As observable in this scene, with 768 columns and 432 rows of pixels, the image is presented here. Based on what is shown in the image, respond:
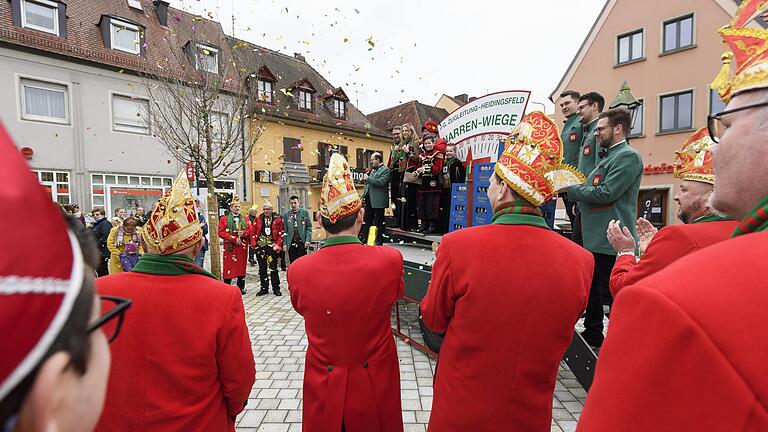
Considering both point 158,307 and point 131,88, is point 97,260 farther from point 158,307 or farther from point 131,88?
point 131,88

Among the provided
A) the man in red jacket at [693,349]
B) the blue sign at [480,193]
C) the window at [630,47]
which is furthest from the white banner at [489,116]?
the window at [630,47]

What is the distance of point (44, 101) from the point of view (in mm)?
14633

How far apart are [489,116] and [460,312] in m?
3.35

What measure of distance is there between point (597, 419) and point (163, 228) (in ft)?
6.72

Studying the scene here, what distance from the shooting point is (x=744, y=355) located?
1.71 ft

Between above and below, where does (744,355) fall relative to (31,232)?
below

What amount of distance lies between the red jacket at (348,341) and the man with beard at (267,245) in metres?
6.42

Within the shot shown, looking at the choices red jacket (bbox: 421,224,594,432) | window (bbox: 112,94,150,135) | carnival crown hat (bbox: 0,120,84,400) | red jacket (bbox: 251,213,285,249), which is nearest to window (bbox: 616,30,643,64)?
red jacket (bbox: 251,213,285,249)

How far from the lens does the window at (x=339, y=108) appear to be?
24.5m

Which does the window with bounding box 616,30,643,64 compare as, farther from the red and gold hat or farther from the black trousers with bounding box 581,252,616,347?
the red and gold hat

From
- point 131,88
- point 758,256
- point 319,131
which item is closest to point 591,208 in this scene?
point 758,256

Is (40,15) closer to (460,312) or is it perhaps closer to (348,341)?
(348,341)

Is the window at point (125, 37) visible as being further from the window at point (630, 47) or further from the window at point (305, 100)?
the window at point (630, 47)

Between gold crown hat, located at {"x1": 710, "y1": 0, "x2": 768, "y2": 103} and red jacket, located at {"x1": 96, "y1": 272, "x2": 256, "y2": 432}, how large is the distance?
79.4 inches
